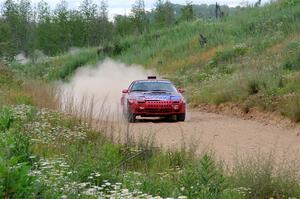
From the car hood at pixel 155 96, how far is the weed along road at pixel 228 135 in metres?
0.80

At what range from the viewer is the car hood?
785 inches

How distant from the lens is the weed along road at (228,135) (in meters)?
13.3

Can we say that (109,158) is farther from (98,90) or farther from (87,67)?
(87,67)

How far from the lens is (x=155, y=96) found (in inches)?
790

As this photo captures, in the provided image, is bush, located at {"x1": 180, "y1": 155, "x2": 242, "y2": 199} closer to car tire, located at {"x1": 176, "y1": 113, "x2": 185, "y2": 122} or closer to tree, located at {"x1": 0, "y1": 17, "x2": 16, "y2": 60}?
car tire, located at {"x1": 176, "y1": 113, "x2": 185, "y2": 122}

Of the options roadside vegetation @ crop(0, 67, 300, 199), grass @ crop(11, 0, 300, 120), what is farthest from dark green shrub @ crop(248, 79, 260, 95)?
roadside vegetation @ crop(0, 67, 300, 199)

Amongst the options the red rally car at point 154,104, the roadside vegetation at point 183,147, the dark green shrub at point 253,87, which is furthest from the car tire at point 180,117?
the dark green shrub at point 253,87

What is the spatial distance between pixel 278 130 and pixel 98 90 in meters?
21.1

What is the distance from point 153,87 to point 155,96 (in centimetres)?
112

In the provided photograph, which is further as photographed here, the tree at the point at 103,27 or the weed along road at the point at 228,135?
the tree at the point at 103,27

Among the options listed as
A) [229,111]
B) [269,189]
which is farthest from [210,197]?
[229,111]

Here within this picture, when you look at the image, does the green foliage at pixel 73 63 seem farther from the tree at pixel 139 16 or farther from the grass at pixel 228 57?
the tree at pixel 139 16

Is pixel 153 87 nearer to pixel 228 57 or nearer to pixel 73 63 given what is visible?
pixel 228 57

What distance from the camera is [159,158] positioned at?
1047cm
